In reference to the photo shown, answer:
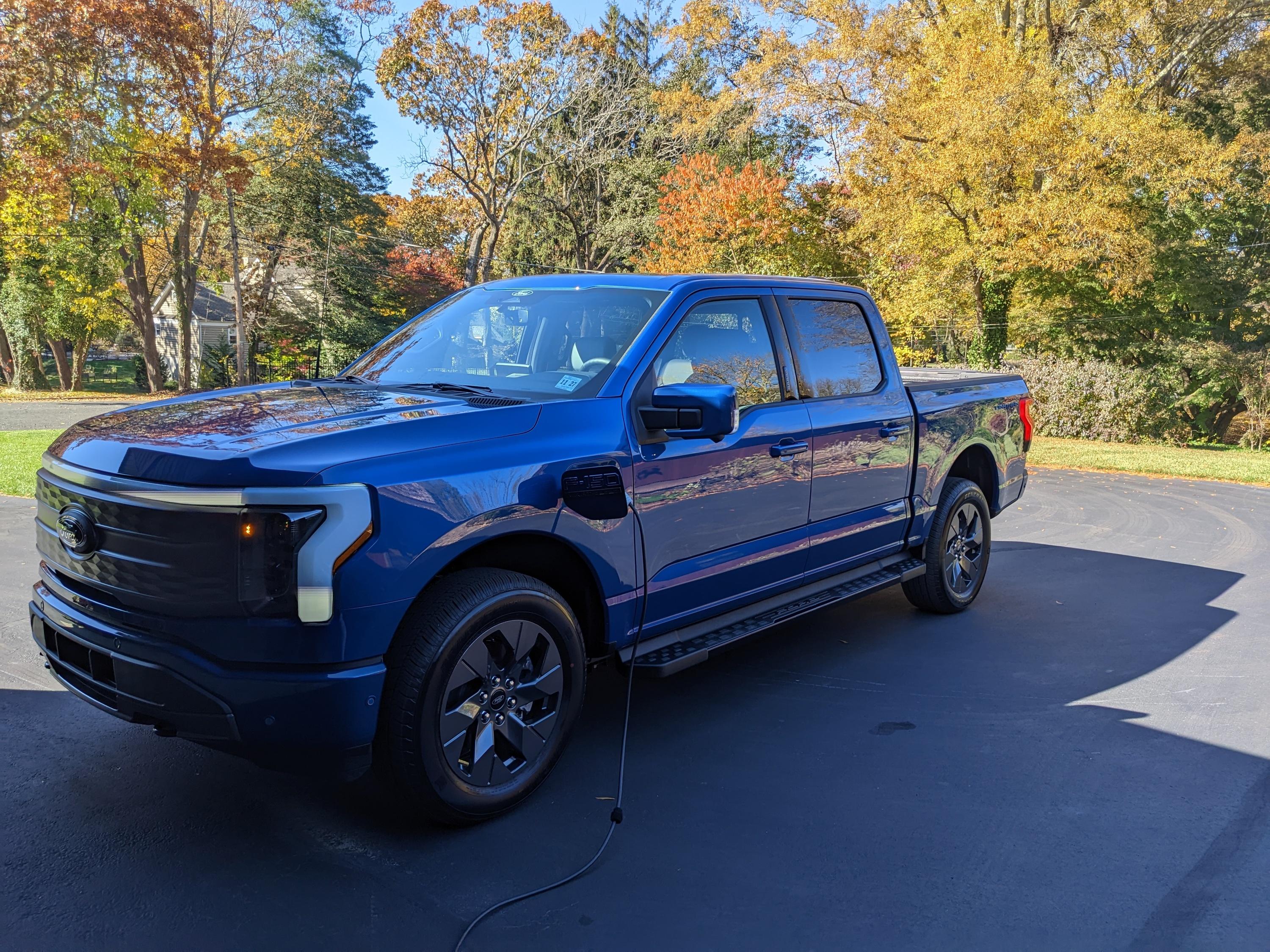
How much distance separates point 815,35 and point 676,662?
26326 millimetres

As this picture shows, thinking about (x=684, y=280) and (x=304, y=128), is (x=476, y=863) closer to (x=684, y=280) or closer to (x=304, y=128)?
(x=684, y=280)

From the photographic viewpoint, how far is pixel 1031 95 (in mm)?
20781

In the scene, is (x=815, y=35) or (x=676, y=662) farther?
(x=815, y=35)

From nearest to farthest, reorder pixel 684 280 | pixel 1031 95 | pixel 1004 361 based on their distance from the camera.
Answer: pixel 684 280 < pixel 1031 95 < pixel 1004 361

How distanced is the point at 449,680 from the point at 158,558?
977 millimetres

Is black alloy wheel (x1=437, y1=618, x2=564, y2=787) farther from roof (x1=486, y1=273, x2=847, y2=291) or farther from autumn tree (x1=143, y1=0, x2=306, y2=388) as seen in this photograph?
autumn tree (x1=143, y1=0, x2=306, y2=388)

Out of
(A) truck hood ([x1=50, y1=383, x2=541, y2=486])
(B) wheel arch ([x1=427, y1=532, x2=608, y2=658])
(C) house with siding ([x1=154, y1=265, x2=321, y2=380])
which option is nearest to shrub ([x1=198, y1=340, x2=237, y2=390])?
(C) house with siding ([x1=154, y1=265, x2=321, y2=380])

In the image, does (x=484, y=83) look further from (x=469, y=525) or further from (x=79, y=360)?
(x=469, y=525)

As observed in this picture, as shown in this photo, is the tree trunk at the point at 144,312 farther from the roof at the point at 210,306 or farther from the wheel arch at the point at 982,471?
the wheel arch at the point at 982,471

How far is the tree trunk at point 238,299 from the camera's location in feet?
111

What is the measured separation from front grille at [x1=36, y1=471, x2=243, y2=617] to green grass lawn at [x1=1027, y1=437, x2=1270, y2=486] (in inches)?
525

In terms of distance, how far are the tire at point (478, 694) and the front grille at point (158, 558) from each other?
59cm

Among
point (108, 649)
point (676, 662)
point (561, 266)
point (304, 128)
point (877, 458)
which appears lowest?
point (676, 662)

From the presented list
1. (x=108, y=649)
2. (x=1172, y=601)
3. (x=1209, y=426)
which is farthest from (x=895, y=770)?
(x=1209, y=426)
